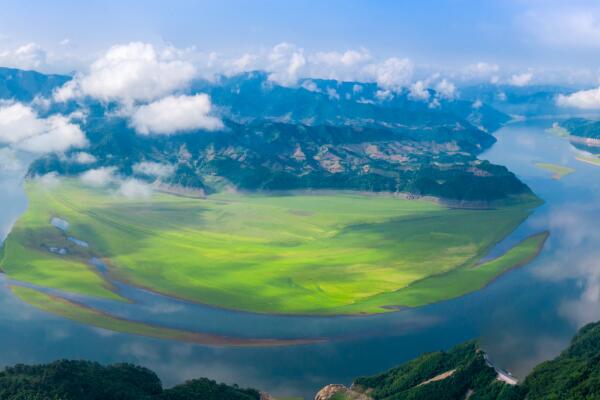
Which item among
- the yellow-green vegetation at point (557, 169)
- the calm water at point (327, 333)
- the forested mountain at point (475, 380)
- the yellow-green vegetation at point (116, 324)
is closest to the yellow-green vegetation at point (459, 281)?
the calm water at point (327, 333)

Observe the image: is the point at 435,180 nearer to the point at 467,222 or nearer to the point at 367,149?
the point at 467,222

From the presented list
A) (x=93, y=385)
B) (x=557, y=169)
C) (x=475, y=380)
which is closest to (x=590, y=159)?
(x=557, y=169)

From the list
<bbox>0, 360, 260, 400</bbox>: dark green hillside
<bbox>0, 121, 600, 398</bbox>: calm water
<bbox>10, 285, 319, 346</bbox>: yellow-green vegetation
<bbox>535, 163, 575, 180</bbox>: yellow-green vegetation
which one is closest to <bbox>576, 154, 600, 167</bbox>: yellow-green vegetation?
<bbox>535, 163, 575, 180</bbox>: yellow-green vegetation

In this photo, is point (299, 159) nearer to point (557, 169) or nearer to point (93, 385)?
point (557, 169)

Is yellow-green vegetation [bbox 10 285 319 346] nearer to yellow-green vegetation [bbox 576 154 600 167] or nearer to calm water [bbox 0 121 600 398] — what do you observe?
calm water [bbox 0 121 600 398]

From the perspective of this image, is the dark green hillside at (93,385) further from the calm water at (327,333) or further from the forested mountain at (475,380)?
the forested mountain at (475,380)

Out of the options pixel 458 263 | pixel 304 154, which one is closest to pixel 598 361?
pixel 458 263
